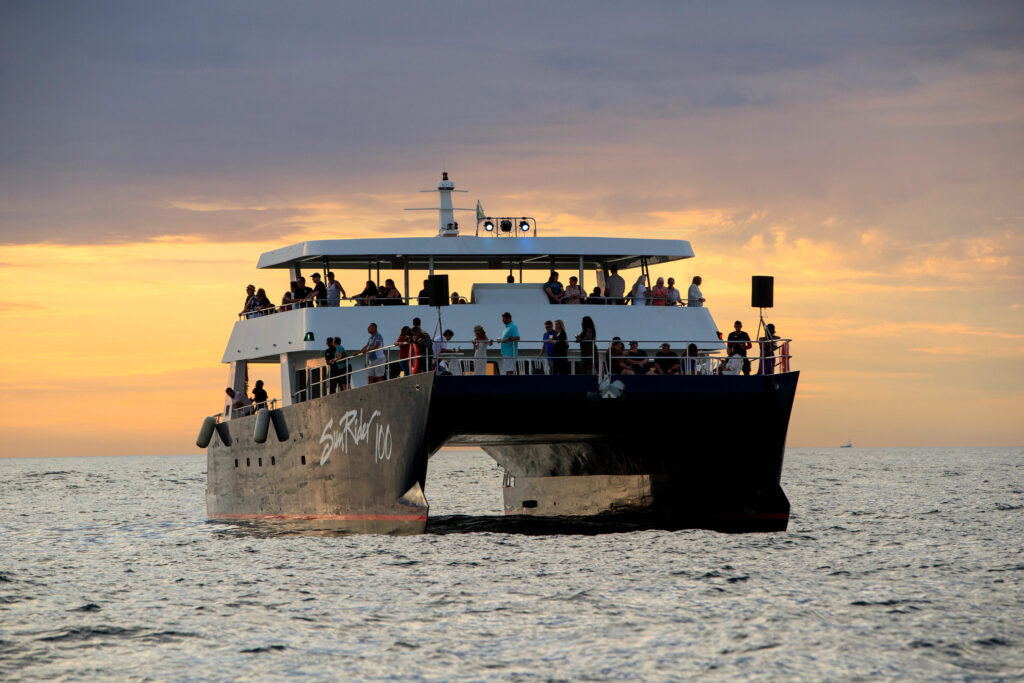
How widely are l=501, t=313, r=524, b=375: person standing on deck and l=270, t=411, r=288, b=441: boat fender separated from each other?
4807 mm

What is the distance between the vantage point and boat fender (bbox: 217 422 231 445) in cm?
2802

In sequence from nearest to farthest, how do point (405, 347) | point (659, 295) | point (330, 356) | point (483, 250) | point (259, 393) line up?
point (405, 347), point (330, 356), point (659, 295), point (483, 250), point (259, 393)

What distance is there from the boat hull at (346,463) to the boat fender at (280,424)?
0.09 meters

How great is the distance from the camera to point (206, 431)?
2916cm

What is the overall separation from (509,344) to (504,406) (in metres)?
1.42

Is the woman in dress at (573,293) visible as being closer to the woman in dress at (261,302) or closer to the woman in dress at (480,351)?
the woman in dress at (480,351)

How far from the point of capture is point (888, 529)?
27.0 metres

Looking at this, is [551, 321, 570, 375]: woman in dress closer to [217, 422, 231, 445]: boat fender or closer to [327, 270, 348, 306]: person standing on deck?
[327, 270, 348, 306]: person standing on deck

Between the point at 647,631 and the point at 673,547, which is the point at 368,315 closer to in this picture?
the point at 673,547

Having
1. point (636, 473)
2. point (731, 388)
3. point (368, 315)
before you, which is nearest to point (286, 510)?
point (368, 315)

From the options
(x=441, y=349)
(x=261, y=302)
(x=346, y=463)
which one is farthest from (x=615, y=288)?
(x=261, y=302)

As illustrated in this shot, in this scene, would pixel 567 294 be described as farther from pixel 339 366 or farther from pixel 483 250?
pixel 339 366

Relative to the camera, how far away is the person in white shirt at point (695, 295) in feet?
81.4

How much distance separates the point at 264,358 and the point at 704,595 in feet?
45.6
